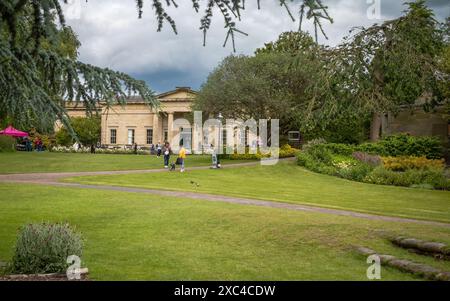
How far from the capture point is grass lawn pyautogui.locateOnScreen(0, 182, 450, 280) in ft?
25.9

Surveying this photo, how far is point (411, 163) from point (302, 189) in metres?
8.35

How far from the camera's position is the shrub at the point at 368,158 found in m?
27.2

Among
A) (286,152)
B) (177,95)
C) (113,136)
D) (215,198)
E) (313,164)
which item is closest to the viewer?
(215,198)

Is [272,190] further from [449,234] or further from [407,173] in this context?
[449,234]

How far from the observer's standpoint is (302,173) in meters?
28.0

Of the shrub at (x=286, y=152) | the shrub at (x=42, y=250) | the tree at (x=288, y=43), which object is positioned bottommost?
the shrub at (x=42, y=250)

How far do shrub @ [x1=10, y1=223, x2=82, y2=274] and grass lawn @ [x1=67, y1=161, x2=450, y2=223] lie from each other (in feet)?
32.3

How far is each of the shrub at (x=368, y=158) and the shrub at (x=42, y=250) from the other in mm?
22639

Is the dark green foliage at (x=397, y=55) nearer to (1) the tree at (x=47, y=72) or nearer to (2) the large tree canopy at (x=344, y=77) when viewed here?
(2) the large tree canopy at (x=344, y=77)

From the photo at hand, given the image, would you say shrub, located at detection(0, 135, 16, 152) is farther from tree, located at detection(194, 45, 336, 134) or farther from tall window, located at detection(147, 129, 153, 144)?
tree, located at detection(194, 45, 336, 134)

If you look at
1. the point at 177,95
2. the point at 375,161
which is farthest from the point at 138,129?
the point at 375,161

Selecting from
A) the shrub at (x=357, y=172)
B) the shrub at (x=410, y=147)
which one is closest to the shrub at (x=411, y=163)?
the shrub at (x=357, y=172)

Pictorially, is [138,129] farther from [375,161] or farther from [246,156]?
[375,161]

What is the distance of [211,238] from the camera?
10219mm
